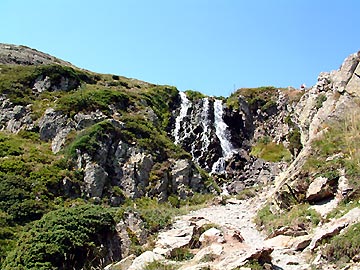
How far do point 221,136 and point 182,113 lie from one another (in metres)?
6.50

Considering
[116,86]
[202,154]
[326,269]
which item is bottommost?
[326,269]

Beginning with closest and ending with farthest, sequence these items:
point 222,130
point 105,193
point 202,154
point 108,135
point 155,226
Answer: point 155,226 → point 105,193 → point 108,135 → point 202,154 → point 222,130

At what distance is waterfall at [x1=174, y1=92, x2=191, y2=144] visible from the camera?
47.5 meters

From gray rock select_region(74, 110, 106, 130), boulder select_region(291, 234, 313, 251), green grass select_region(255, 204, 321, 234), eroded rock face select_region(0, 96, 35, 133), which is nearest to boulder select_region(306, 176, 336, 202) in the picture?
green grass select_region(255, 204, 321, 234)

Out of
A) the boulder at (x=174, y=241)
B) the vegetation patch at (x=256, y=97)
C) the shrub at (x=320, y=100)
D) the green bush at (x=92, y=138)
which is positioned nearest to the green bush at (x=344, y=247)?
the boulder at (x=174, y=241)

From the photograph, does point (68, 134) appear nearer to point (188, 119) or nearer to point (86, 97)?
point (86, 97)

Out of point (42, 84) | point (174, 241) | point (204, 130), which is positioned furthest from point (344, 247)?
point (42, 84)

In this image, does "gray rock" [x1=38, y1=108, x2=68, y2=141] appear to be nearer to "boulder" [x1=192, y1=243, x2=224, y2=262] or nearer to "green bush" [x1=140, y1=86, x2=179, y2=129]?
"green bush" [x1=140, y1=86, x2=179, y2=129]

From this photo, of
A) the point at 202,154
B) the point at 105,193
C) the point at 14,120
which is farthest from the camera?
the point at 202,154

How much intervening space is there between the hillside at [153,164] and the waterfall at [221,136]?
17cm

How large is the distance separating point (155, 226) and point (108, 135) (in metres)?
15.1

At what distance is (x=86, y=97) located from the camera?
1553 inches

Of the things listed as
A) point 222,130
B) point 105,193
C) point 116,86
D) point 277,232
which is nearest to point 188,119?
point 222,130

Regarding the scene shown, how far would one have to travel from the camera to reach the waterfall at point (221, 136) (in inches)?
1686
